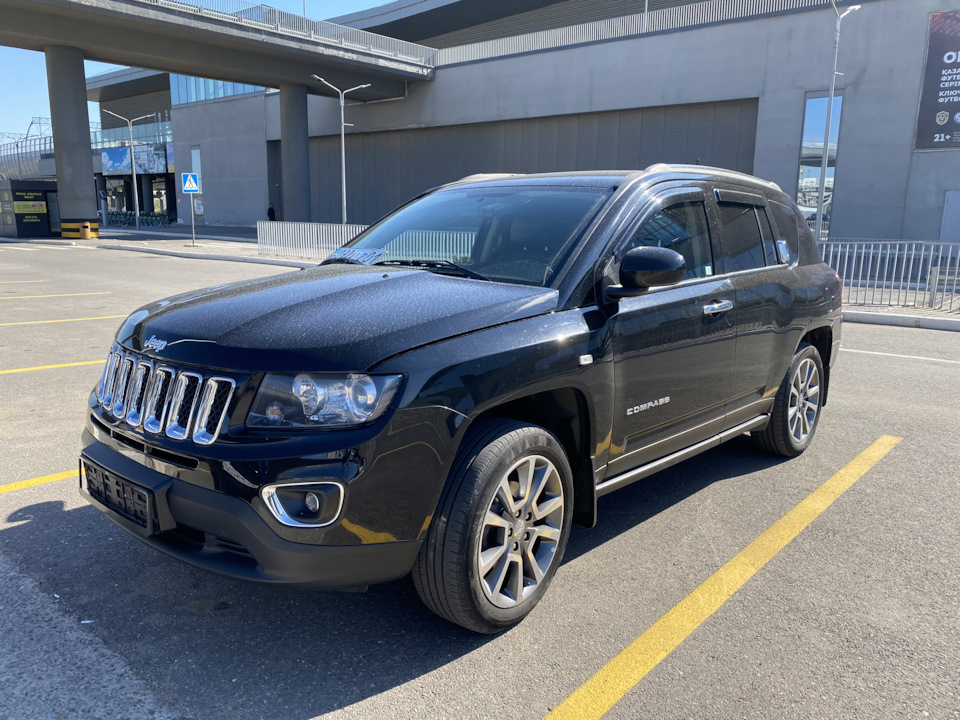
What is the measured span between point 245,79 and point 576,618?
41.7 metres

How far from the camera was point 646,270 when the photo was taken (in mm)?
3230

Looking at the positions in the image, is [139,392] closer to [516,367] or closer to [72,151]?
[516,367]

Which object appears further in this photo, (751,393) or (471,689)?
(751,393)

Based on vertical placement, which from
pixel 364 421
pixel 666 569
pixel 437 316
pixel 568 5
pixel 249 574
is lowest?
pixel 666 569

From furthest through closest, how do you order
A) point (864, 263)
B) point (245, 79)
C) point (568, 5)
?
point (568, 5) → point (245, 79) → point (864, 263)

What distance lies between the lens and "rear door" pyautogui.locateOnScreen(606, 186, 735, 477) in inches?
135

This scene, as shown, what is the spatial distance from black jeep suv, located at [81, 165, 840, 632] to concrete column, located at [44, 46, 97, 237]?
3793 cm

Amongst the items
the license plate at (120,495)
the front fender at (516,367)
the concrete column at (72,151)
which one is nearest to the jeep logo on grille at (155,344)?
the license plate at (120,495)

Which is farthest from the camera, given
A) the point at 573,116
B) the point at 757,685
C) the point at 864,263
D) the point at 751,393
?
the point at 573,116

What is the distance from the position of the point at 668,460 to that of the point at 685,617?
926mm

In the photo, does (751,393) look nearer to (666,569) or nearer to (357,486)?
(666,569)

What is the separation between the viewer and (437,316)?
2812 mm

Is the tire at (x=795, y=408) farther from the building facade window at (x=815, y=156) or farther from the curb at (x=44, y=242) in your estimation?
the curb at (x=44, y=242)

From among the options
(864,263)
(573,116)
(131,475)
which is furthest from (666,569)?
(573,116)
